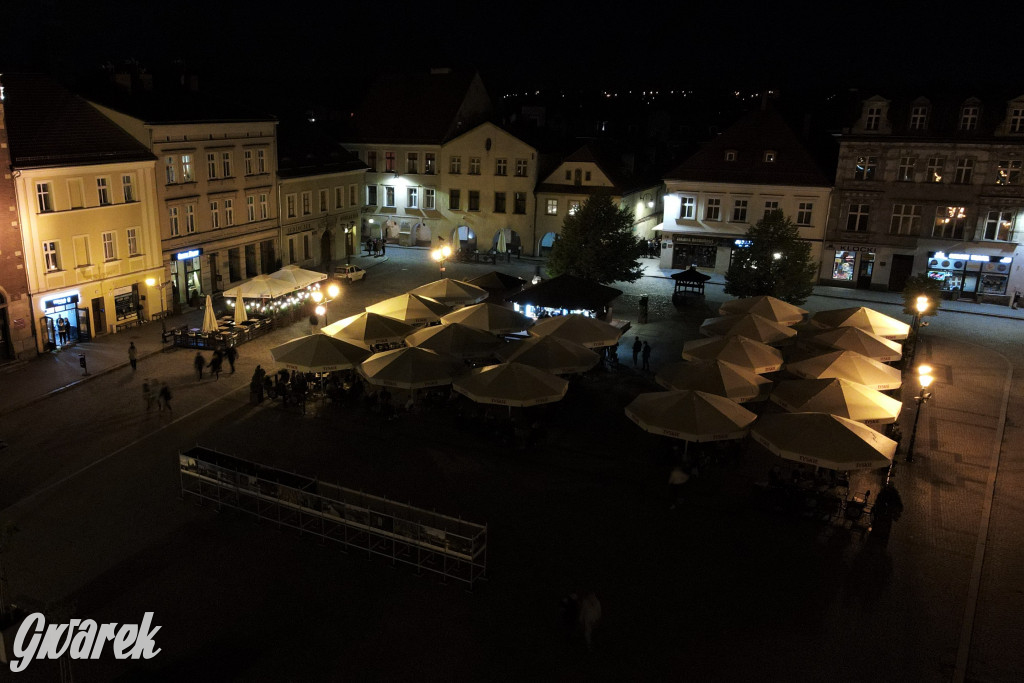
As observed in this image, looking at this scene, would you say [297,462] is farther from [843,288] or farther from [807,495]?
[843,288]

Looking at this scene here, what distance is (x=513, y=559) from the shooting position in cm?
1705

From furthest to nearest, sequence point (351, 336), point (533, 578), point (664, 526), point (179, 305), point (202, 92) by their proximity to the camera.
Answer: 1. point (202, 92)
2. point (179, 305)
3. point (351, 336)
4. point (664, 526)
5. point (533, 578)

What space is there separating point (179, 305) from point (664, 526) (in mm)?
28719

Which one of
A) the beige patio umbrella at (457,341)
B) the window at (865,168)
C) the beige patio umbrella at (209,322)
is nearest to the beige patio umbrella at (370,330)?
the beige patio umbrella at (457,341)

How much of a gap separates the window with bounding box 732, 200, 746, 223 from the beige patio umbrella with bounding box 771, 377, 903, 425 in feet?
89.8

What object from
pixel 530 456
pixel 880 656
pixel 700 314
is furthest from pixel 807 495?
pixel 700 314

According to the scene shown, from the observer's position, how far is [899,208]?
4534 centimetres

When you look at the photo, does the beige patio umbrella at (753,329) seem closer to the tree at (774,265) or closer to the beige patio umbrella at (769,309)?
the beige patio umbrella at (769,309)

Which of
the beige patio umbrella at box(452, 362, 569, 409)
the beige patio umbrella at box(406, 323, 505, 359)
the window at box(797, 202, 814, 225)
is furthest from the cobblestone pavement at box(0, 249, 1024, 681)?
the window at box(797, 202, 814, 225)

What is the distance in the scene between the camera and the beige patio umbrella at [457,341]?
87.1ft

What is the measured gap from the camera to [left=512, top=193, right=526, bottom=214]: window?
176 ft

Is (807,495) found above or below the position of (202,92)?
below

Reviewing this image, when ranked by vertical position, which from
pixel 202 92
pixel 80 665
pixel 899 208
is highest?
pixel 202 92

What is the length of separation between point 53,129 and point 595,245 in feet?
79.9
